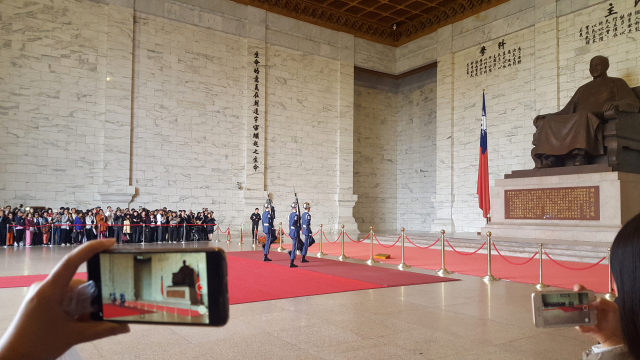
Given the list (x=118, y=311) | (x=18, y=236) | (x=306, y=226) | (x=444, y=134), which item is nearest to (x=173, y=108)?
(x=18, y=236)

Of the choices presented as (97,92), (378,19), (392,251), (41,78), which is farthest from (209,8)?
(392,251)

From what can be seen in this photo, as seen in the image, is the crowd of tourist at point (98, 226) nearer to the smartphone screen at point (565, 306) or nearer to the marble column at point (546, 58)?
the marble column at point (546, 58)

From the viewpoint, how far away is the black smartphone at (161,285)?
0.69m

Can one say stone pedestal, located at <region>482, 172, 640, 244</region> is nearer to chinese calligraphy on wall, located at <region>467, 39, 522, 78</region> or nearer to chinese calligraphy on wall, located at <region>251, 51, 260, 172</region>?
chinese calligraphy on wall, located at <region>467, 39, 522, 78</region>

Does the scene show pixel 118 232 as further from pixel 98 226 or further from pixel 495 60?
pixel 495 60

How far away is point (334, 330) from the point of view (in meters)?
3.55

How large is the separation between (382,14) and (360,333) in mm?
14608

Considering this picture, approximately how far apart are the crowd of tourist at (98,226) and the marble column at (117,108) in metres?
0.70

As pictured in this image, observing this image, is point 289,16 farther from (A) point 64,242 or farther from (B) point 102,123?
(A) point 64,242

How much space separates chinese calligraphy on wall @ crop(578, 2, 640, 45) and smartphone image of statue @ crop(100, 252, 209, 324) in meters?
13.3

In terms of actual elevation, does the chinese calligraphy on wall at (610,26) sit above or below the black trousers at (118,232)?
above

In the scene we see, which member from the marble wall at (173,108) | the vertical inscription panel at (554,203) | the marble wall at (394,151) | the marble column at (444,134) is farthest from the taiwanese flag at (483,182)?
the marble wall at (173,108)

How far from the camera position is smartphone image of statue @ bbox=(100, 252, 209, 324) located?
2.29 feet

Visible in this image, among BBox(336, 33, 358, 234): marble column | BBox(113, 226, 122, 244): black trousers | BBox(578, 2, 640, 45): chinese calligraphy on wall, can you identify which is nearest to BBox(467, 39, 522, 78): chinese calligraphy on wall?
BBox(578, 2, 640, 45): chinese calligraphy on wall
